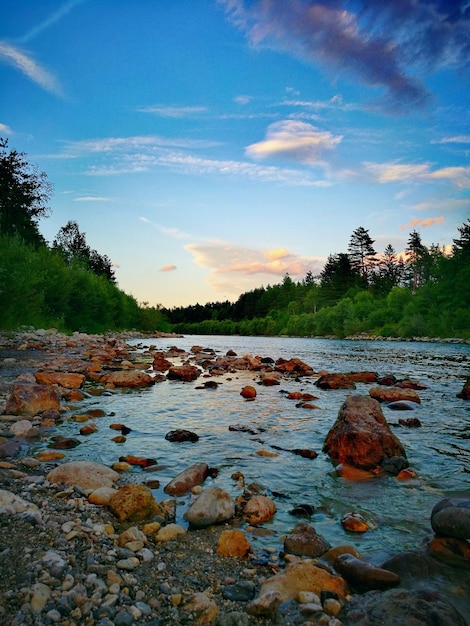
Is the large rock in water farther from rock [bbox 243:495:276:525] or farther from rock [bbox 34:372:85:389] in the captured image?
rock [bbox 34:372:85:389]

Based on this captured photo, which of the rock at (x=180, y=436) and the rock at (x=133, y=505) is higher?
the rock at (x=133, y=505)

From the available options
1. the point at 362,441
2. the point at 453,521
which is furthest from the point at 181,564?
the point at 362,441

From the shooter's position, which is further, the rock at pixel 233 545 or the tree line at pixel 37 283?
the tree line at pixel 37 283

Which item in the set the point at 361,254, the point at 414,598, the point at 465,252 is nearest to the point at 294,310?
the point at 361,254

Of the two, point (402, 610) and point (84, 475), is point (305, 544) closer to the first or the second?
point (402, 610)

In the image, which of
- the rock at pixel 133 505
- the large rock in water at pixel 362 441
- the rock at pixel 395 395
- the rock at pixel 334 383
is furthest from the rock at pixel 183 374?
the rock at pixel 133 505

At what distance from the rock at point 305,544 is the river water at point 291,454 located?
0.16m

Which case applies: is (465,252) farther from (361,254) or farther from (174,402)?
(174,402)

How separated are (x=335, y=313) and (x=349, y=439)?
244 feet

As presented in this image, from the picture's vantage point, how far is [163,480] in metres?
5.69

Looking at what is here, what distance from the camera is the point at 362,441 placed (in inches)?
261

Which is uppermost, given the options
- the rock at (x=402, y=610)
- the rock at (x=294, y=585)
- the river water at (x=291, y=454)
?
the rock at (x=402, y=610)

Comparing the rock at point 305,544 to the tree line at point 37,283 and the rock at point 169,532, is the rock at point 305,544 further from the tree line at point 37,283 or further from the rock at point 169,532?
the tree line at point 37,283

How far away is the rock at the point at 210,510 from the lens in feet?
14.3
